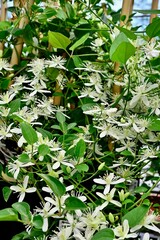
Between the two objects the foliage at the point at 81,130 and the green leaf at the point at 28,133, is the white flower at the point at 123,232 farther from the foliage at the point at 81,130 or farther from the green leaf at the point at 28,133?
the green leaf at the point at 28,133

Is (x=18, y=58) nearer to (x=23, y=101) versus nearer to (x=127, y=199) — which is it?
(x=23, y=101)

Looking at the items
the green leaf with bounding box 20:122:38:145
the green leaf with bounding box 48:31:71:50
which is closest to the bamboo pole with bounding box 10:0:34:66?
the green leaf with bounding box 48:31:71:50

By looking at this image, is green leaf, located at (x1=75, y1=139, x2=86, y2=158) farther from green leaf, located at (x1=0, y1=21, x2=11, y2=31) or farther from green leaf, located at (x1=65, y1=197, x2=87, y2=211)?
green leaf, located at (x1=0, y1=21, x2=11, y2=31)

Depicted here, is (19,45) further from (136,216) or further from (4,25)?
(136,216)

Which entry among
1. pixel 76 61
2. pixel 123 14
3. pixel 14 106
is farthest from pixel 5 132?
pixel 123 14

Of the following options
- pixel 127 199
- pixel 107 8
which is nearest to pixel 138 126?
pixel 127 199

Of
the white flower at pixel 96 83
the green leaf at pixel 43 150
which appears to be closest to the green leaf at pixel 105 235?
the green leaf at pixel 43 150
